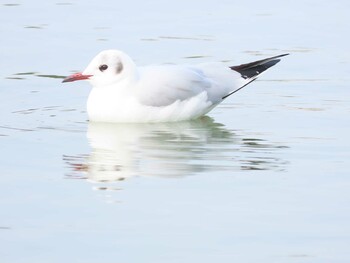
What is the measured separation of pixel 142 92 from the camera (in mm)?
10648

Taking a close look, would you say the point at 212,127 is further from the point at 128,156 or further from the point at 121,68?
the point at 128,156

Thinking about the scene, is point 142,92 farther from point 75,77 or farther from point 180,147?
point 180,147

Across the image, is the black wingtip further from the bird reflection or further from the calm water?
the bird reflection

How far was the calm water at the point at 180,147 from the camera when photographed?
7.03 meters

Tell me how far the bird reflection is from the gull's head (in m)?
0.39

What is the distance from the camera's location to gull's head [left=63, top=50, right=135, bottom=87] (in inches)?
422

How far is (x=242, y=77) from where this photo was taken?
11.5 m

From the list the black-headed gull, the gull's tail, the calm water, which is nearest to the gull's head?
the black-headed gull

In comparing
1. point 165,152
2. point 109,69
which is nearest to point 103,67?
point 109,69

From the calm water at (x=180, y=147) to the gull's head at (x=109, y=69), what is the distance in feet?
1.13

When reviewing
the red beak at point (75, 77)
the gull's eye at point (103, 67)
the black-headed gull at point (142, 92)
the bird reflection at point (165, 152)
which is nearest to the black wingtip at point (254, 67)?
the black-headed gull at point (142, 92)

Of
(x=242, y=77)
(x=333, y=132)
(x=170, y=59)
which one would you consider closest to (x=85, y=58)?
(x=170, y=59)

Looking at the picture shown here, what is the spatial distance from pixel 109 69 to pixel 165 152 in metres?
1.66

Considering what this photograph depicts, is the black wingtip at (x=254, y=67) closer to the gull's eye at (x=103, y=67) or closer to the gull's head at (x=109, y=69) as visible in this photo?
the gull's head at (x=109, y=69)
